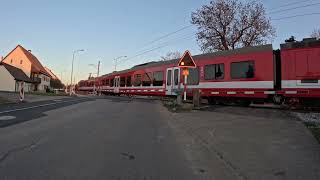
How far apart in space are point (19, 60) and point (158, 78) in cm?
7080

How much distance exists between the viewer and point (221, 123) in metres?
11.9

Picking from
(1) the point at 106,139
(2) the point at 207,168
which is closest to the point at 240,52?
(1) the point at 106,139

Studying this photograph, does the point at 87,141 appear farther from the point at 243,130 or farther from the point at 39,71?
the point at 39,71

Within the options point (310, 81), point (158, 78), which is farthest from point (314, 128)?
point (158, 78)

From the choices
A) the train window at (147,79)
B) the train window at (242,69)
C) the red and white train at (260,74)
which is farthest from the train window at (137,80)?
the train window at (242,69)

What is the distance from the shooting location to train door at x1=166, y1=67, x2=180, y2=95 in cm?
2550

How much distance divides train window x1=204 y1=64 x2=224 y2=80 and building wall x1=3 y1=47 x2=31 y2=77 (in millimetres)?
74440

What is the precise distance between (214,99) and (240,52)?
3.37m

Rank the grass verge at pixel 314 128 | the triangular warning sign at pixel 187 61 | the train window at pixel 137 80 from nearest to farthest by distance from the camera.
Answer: the grass verge at pixel 314 128 < the triangular warning sign at pixel 187 61 < the train window at pixel 137 80

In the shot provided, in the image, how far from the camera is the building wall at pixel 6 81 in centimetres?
7044

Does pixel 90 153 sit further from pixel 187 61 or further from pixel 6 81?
pixel 6 81

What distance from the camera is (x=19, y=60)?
8981 centimetres

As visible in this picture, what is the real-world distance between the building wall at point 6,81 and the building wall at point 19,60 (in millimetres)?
16795

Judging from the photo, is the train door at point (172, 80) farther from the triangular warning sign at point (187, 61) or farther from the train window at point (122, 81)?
the train window at point (122, 81)
